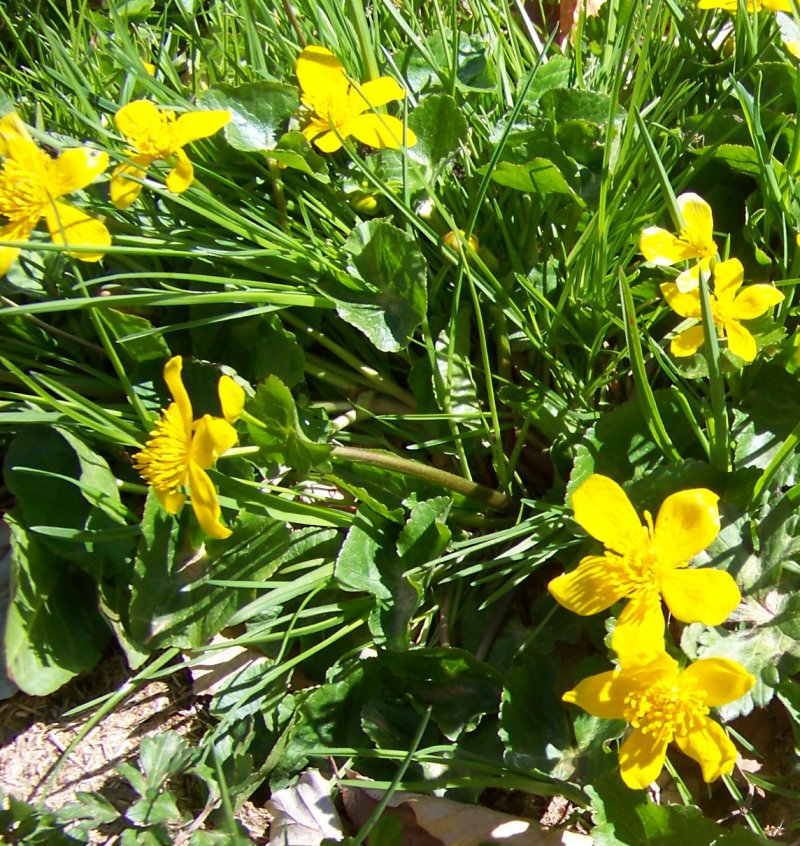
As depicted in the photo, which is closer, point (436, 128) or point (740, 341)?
point (740, 341)

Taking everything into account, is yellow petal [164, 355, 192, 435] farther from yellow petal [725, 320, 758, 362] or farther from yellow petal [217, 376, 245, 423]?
yellow petal [725, 320, 758, 362]

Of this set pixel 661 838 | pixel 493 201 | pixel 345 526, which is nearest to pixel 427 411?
pixel 345 526

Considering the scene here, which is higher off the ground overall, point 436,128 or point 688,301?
point 436,128

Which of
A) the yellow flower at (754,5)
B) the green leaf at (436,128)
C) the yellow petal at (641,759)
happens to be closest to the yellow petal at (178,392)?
the green leaf at (436,128)

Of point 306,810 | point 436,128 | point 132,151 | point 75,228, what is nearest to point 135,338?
point 75,228

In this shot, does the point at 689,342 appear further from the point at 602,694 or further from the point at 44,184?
the point at 44,184

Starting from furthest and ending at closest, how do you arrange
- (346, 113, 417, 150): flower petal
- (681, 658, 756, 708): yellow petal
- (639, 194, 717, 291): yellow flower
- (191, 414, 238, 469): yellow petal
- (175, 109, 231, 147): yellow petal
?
(346, 113, 417, 150): flower petal
(175, 109, 231, 147): yellow petal
(639, 194, 717, 291): yellow flower
(191, 414, 238, 469): yellow petal
(681, 658, 756, 708): yellow petal

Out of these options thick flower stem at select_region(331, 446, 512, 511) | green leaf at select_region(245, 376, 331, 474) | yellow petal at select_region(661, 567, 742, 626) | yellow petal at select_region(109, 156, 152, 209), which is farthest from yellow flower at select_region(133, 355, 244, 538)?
yellow petal at select_region(661, 567, 742, 626)
